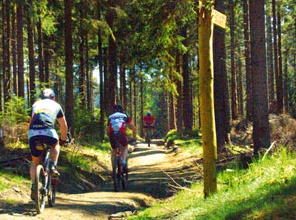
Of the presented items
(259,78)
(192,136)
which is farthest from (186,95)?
(259,78)

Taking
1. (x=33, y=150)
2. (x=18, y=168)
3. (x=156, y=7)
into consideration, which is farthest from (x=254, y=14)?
(x=18, y=168)

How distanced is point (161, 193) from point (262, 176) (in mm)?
3984

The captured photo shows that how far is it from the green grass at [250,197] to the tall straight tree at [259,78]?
207 cm

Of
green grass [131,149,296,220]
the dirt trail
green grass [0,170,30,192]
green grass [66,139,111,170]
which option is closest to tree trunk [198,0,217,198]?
green grass [131,149,296,220]

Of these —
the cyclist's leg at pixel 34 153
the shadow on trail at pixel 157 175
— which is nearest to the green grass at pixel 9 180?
the cyclist's leg at pixel 34 153

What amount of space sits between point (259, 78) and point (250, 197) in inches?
200

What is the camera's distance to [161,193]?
32.7 feet

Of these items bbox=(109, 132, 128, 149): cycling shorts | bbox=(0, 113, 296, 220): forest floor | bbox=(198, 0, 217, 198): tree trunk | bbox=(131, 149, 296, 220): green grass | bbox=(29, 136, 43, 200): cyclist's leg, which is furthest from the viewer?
bbox=(109, 132, 128, 149): cycling shorts

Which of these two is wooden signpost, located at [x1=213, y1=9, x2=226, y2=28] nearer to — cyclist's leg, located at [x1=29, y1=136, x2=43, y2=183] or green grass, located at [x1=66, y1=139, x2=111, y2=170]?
cyclist's leg, located at [x1=29, y1=136, x2=43, y2=183]

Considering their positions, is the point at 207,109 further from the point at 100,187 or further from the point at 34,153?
the point at 100,187

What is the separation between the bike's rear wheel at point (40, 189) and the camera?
6684mm

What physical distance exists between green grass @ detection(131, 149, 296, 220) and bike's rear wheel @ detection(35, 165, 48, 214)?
1699mm

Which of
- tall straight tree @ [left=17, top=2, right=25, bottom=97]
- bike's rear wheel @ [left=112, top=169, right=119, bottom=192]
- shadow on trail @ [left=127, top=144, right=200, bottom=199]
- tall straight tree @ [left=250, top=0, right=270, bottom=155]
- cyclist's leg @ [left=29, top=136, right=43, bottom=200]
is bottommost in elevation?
shadow on trail @ [left=127, top=144, right=200, bottom=199]

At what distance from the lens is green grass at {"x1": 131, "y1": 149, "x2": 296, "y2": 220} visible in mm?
4516
